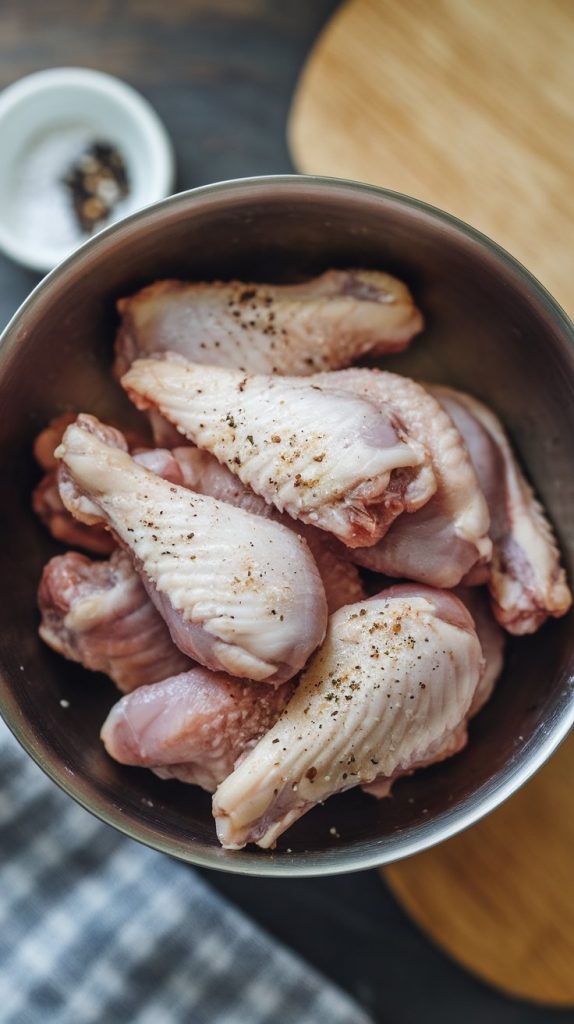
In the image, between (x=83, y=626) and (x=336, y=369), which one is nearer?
(x=83, y=626)

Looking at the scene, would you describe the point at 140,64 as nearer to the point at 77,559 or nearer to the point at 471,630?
the point at 77,559

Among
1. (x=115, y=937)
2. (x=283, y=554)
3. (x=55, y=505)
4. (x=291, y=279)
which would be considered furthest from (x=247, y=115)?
(x=115, y=937)

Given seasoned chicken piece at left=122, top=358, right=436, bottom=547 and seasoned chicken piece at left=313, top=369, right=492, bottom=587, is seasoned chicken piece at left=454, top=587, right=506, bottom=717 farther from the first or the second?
seasoned chicken piece at left=122, top=358, right=436, bottom=547

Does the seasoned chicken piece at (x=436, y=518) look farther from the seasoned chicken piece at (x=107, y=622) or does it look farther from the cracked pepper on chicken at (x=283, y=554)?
the seasoned chicken piece at (x=107, y=622)

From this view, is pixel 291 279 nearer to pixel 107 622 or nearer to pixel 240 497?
pixel 240 497

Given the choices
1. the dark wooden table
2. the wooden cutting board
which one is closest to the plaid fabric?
the dark wooden table

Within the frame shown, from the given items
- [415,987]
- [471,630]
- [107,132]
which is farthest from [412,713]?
[107,132]

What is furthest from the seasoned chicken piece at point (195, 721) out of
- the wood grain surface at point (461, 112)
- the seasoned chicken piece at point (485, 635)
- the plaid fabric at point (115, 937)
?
the wood grain surface at point (461, 112)
